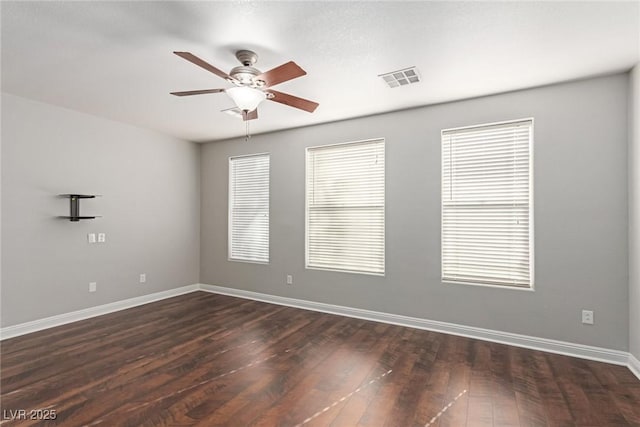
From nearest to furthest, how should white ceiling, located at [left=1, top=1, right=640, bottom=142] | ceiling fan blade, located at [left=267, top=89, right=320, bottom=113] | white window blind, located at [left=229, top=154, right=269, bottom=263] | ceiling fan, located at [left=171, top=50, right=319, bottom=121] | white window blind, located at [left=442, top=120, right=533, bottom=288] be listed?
white ceiling, located at [left=1, top=1, right=640, bottom=142], ceiling fan, located at [left=171, top=50, right=319, bottom=121], ceiling fan blade, located at [left=267, top=89, right=320, bottom=113], white window blind, located at [left=442, top=120, right=533, bottom=288], white window blind, located at [left=229, top=154, right=269, bottom=263]

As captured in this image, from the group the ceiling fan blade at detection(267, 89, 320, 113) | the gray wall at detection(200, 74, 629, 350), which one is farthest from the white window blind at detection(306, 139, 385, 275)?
the ceiling fan blade at detection(267, 89, 320, 113)

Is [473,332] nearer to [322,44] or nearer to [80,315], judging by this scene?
[322,44]

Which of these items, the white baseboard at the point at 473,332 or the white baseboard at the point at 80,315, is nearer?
the white baseboard at the point at 473,332

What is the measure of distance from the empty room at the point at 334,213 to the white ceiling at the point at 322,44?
2 centimetres

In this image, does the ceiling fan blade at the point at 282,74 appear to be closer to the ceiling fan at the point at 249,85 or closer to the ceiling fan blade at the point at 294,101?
the ceiling fan at the point at 249,85

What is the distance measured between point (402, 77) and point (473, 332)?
2.85 m

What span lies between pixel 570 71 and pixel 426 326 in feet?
9.84

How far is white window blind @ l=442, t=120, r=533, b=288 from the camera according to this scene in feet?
11.1

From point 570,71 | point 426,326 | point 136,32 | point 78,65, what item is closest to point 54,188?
point 78,65

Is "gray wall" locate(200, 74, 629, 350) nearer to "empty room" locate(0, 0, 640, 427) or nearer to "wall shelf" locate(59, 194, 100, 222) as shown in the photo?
"empty room" locate(0, 0, 640, 427)

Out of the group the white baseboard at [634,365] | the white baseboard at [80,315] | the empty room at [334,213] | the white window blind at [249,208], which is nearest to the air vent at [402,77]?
the empty room at [334,213]

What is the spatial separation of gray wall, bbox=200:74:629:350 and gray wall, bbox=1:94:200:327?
192 centimetres

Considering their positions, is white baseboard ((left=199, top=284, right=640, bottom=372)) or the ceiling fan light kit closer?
the ceiling fan light kit

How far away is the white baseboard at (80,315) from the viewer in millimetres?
3578
